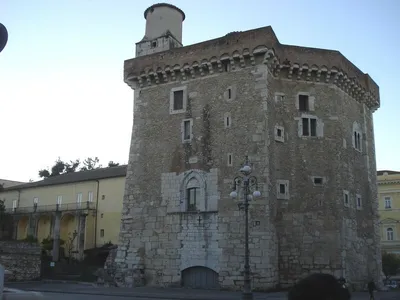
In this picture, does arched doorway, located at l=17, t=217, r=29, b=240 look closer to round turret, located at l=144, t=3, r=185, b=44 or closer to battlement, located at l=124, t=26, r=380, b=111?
round turret, located at l=144, t=3, r=185, b=44

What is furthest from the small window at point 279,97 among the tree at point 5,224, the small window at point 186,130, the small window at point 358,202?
the tree at point 5,224

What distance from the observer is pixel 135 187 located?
26.6m

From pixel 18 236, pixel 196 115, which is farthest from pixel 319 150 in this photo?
pixel 18 236

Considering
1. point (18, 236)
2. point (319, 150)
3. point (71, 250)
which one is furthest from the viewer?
point (18, 236)

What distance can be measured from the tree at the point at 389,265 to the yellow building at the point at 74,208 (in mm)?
24252

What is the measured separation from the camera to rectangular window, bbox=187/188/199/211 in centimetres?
2481

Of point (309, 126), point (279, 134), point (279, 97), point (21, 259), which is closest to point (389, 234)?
point (309, 126)

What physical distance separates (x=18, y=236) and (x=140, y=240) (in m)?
33.1

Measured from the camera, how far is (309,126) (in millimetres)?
25391

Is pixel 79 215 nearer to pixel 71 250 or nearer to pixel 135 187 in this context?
pixel 71 250

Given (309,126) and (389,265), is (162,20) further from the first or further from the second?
(389,265)

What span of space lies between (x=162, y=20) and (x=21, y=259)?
19.1m

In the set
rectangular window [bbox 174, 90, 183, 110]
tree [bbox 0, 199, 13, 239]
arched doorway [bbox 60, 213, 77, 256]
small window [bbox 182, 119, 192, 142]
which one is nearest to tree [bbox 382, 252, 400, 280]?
small window [bbox 182, 119, 192, 142]

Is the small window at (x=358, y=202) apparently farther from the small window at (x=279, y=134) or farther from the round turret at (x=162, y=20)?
the round turret at (x=162, y=20)
